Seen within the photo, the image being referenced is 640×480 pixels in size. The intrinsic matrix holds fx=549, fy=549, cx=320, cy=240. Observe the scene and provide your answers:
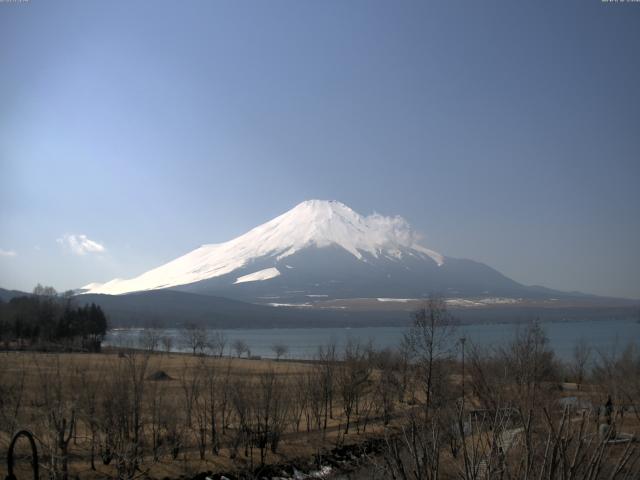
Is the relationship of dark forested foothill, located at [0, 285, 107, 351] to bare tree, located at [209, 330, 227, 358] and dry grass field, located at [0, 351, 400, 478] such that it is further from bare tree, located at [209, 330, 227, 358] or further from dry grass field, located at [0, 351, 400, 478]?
dry grass field, located at [0, 351, 400, 478]

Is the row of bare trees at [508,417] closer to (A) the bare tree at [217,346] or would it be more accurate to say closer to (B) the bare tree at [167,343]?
(A) the bare tree at [217,346]

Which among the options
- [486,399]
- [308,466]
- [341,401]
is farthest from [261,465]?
[341,401]

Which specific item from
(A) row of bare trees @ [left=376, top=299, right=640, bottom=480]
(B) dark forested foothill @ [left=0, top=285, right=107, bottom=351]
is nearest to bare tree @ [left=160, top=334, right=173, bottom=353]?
(B) dark forested foothill @ [left=0, top=285, right=107, bottom=351]

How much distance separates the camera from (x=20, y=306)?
78.2 metres

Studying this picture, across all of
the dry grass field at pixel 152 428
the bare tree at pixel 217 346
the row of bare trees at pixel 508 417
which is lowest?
the bare tree at pixel 217 346

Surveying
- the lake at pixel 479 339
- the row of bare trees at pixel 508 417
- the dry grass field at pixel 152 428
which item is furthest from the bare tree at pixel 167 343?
the dry grass field at pixel 152 428

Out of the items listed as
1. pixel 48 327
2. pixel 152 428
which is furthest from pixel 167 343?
pixel 152 428

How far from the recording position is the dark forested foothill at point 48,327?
214ft

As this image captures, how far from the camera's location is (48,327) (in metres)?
71.8

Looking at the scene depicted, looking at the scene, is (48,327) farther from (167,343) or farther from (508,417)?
(508,417)

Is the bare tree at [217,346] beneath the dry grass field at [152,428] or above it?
beneath

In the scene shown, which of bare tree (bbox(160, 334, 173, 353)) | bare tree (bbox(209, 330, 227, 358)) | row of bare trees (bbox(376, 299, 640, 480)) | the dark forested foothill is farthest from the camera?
bare tree (bbox(209, 330, 227, 358))

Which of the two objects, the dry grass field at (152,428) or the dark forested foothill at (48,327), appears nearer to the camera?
the dry grass field at (152,428)

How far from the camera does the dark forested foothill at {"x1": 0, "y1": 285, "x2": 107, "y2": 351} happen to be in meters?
65.3
